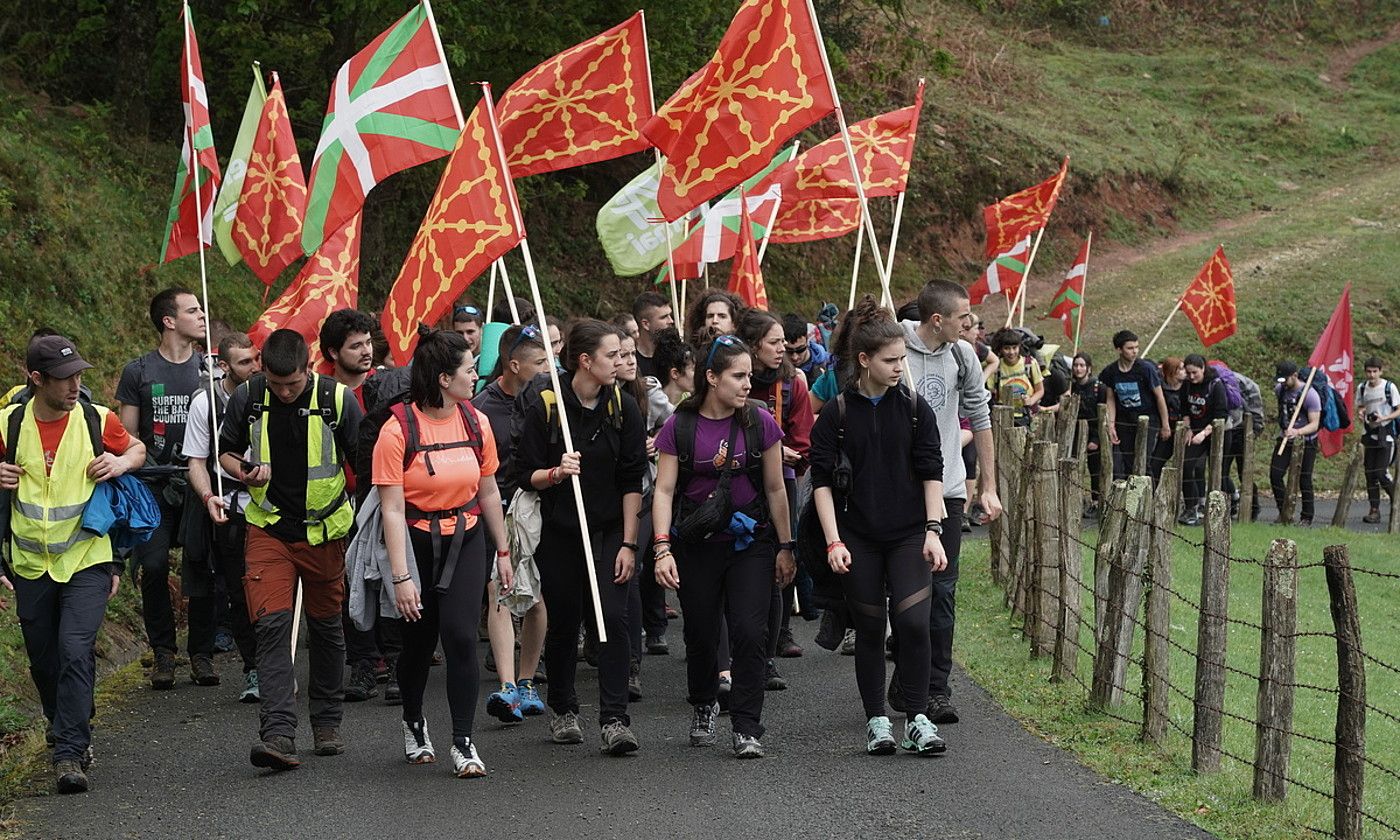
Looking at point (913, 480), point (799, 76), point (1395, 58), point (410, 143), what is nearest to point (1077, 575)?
point (913, 480)

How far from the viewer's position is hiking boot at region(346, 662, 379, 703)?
927cm

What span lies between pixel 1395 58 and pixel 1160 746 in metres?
48.1

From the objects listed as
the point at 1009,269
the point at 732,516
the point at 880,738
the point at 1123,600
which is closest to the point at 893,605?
the point at 880,738

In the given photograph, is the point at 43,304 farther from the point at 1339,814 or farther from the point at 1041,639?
the point at 1339,814

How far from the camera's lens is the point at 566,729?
803 cm

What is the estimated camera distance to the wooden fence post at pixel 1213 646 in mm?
7535

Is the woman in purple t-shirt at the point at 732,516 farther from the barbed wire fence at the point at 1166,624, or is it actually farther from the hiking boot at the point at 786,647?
the hiking boot at the point at 786,647

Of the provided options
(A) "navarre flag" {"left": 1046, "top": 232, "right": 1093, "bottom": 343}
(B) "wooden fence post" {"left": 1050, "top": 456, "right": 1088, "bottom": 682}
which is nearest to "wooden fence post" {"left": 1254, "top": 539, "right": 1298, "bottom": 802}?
(B) "wooden fence post" {"left": 1050, "top": 456, "right": 1088, "bottom": 682}

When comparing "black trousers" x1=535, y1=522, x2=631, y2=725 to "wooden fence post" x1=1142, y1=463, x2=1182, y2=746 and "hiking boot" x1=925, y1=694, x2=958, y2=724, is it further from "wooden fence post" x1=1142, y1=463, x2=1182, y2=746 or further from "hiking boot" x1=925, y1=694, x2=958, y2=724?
"wooden fence post" x1=1142, y1=463, x2=1182, y2=746

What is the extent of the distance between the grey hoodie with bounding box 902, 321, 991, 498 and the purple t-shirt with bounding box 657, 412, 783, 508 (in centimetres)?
116

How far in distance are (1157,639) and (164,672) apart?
5.44 m

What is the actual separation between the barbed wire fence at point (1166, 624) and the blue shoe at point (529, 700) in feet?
9.53

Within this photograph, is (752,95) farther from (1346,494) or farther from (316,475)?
(1346,494)

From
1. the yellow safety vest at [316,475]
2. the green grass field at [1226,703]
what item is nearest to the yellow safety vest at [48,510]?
the yellow safety vest at [316,475]
